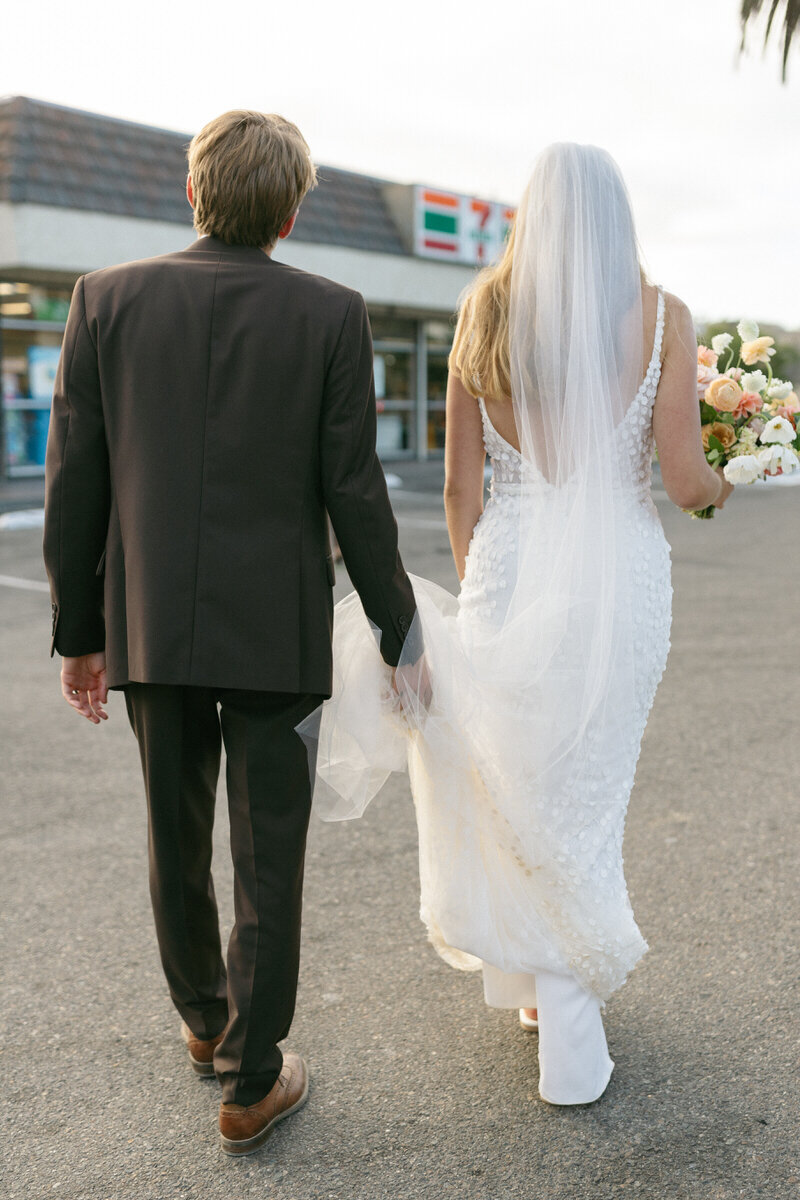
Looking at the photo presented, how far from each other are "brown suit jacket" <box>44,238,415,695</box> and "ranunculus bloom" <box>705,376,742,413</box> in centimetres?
112

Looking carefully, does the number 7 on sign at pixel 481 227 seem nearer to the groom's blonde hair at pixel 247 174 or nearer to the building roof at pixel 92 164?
the building roof at pixel 92 164

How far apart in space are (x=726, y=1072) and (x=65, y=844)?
8.26ft

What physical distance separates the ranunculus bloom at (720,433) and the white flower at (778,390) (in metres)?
0.19

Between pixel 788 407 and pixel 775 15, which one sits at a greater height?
pixel 775 15

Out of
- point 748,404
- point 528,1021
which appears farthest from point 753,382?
point 528,1021

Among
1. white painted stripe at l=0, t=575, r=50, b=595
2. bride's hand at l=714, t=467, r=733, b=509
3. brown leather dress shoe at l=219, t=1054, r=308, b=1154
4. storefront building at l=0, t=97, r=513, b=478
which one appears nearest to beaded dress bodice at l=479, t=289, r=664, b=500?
bride's hand at l=714, t=467, r=733, b=509

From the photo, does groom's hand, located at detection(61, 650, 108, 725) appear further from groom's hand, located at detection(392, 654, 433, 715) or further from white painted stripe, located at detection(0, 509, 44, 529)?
white painted stripe, located at detection(0, 509, 44, 529)

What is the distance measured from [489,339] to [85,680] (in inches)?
50.7

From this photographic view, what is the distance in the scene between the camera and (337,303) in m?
2.34

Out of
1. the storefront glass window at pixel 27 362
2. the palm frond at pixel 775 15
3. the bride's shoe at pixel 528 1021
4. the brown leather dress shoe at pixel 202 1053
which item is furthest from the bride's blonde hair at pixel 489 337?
the storefront glass window at pixel 27 362

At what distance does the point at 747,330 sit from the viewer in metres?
3.32

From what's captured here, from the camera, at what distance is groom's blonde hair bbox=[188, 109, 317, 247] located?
2281 millimetres

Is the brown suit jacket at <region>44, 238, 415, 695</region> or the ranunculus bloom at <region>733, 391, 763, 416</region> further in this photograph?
the ranunculus bloom at <region>733, 391, 763, 416</region>

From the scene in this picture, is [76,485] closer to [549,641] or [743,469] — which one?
[549,641]
